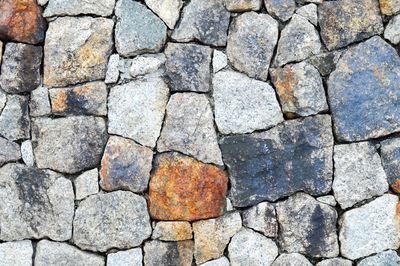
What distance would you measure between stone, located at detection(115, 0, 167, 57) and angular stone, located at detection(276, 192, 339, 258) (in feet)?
2.69

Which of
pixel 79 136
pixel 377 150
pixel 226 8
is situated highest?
Answer: pixel 226 8

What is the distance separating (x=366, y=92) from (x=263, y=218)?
25.0 inches

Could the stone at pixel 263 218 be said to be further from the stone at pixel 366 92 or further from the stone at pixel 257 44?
the stone at pixel 257 44

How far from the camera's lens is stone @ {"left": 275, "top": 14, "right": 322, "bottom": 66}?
7.11 ft

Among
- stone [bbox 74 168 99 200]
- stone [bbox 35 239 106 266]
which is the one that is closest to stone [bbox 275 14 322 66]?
stone [bbox 74 168 99 200]

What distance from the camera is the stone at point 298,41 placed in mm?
2166

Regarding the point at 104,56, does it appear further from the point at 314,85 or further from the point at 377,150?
the point at 377,150

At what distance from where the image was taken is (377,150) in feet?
7.05

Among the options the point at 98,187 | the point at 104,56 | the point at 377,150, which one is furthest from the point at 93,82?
the point at 377,150

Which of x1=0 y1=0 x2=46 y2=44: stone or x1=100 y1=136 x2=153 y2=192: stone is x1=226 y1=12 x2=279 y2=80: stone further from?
x1=0 y1=0 x2=46 y2=44: stone

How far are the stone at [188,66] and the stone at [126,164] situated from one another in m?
0.30

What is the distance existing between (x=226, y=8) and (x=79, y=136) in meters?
0.78

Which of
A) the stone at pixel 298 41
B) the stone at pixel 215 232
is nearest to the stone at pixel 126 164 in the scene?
the stone at pixel 215 232

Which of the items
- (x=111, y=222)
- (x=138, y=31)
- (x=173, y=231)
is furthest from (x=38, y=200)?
(x=138, y=31)
